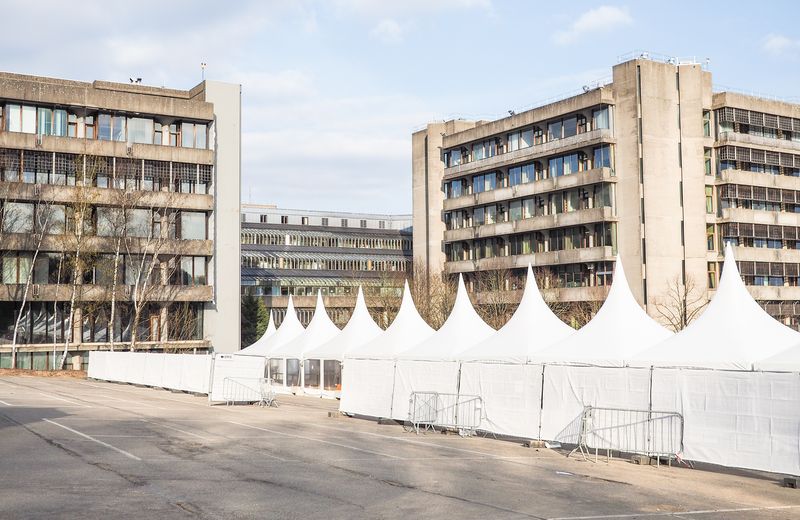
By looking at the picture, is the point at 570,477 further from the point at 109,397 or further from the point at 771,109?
the point at 771,109

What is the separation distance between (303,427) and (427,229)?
246 feet

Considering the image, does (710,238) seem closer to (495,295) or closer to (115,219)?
(495,295)

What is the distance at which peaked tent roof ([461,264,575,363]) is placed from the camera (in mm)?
34062

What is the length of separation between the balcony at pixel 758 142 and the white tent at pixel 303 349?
146 ft

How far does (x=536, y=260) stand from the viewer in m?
83.6

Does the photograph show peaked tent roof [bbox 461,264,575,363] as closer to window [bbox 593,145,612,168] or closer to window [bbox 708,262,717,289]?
window [bbox 593,145,612,168]

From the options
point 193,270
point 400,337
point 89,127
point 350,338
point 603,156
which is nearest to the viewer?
point 400,337

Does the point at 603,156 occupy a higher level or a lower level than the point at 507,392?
higher

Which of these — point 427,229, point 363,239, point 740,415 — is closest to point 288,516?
point 740,415

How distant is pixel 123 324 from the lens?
73.9 m

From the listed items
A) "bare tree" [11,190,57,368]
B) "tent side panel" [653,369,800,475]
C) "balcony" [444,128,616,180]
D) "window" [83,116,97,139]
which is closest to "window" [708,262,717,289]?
"balcony" [444,128,616,180]

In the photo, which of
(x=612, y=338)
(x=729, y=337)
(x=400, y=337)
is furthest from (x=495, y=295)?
(x=729, y=337)

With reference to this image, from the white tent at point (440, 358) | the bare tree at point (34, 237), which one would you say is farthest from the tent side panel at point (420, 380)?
the bare tree at point (34, 237)

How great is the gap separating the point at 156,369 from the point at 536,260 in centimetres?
4267
